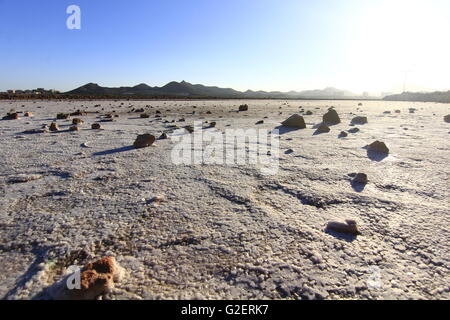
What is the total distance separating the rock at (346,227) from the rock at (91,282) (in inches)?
40.9

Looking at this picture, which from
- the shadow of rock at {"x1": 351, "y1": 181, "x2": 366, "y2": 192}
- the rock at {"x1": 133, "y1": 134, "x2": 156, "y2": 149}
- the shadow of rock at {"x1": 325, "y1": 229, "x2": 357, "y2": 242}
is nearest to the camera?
the shadow of rock at {"x1": 325, "y1": 229, "x2": 357, "y2": 242}

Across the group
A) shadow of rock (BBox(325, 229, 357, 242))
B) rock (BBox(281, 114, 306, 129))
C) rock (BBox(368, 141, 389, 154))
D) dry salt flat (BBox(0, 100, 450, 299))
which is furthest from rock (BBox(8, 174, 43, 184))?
rock (BBox(281, 114, 306, 129))

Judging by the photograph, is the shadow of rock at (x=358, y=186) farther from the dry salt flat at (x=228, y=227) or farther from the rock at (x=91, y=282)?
the rock at (x=91, y=282)

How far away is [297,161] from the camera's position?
108 inches

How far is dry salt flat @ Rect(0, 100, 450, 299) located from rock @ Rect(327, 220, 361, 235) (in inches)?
1.2

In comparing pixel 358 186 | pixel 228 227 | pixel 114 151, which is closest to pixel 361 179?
pixel 358 186

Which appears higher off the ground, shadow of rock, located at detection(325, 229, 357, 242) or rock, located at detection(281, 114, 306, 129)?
rock, located at detection(281, 114, 306, 129)

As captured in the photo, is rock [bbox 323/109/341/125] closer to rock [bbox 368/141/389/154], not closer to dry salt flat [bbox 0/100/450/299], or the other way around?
rock [bbox 368/141/389/154]

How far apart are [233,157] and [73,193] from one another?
153 centimetres

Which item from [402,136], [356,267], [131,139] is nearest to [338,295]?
[356,267]

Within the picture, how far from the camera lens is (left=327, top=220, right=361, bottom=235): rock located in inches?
54.6

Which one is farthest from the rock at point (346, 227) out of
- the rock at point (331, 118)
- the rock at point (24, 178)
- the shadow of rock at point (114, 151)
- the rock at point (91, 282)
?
the rock at point (331, 118)

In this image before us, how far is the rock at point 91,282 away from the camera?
3.17 feet
